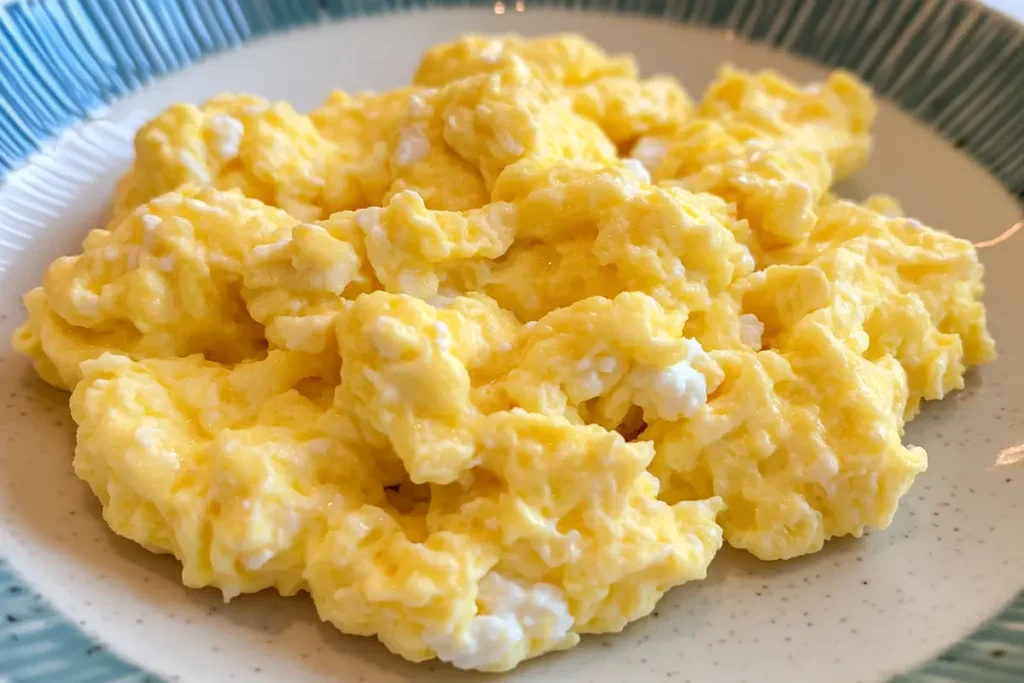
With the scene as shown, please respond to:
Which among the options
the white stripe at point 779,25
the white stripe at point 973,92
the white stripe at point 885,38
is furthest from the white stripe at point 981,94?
the white stripe at point 779,25

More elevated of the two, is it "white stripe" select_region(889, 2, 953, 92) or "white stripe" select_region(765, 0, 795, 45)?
"white stripe" select_region(889, 2, 953, 92)

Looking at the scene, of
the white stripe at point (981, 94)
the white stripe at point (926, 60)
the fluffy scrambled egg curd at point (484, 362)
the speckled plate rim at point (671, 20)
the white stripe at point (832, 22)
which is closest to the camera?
the fluffy scrambled egg curd at point (484, 362)

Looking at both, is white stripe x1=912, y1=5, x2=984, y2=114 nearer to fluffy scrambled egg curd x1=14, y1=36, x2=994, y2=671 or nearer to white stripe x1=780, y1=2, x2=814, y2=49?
white stripe x1=780, y1=2, x2=814, y2=49

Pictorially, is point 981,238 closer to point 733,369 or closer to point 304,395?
point 733,369

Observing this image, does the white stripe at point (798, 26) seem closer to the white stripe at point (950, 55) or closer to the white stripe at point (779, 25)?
the white stripe at point (779, 25)

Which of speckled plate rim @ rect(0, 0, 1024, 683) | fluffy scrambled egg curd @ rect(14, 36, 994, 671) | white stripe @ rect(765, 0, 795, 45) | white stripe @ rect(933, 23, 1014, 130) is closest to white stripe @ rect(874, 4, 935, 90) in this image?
speckled plate rim @ rect(0, 0, 1024, 683)

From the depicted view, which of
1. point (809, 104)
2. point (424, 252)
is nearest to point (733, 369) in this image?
point (424, 252)

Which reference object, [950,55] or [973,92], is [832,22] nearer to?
[950,55]
